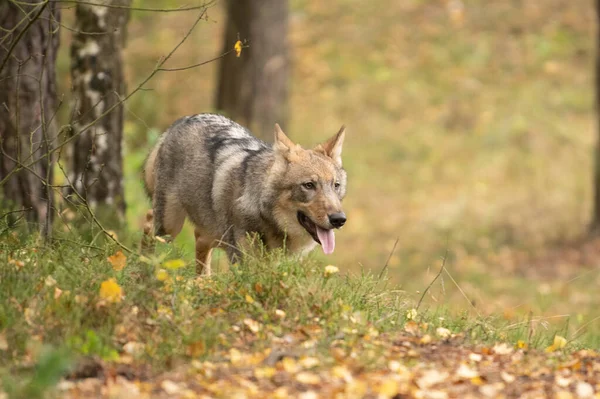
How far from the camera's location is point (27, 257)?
6195 millimetres

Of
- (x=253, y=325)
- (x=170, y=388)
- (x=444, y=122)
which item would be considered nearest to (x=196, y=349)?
(x=170, y=388)

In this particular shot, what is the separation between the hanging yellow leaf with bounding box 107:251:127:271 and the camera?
20.2 ft

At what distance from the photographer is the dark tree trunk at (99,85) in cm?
919

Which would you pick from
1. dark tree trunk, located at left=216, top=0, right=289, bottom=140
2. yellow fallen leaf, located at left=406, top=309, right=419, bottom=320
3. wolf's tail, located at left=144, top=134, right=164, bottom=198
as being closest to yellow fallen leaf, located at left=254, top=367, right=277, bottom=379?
yellow fallen leaf, located at left=406, top=309, right=419, bottom=320

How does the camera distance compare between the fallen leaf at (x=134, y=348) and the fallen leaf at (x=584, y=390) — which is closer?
the fallen leaf at (x=134, y=348)

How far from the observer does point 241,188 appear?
25.7 feet

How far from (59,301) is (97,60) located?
4453mm

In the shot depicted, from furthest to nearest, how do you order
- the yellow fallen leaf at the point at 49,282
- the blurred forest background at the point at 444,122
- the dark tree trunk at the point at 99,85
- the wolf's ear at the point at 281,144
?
the blurred forest background at the point at 444,122, the dark tree trunk at the point at 99,85, the wolf's ear at the point at 281,144, the yellow fallen leaf at the point at 49,282

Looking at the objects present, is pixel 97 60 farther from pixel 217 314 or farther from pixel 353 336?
pixel 353 336

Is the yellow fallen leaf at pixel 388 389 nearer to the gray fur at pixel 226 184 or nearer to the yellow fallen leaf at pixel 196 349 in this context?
the yellow fallen leaf at pixel 196 349

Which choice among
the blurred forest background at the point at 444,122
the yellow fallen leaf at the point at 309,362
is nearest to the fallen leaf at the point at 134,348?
the yellow fallen leaf at the point at 309,362

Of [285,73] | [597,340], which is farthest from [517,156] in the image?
[597,340]

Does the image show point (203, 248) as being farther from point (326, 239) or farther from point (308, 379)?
point (308, 379)

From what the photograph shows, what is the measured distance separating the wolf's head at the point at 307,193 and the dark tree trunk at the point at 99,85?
242cm
